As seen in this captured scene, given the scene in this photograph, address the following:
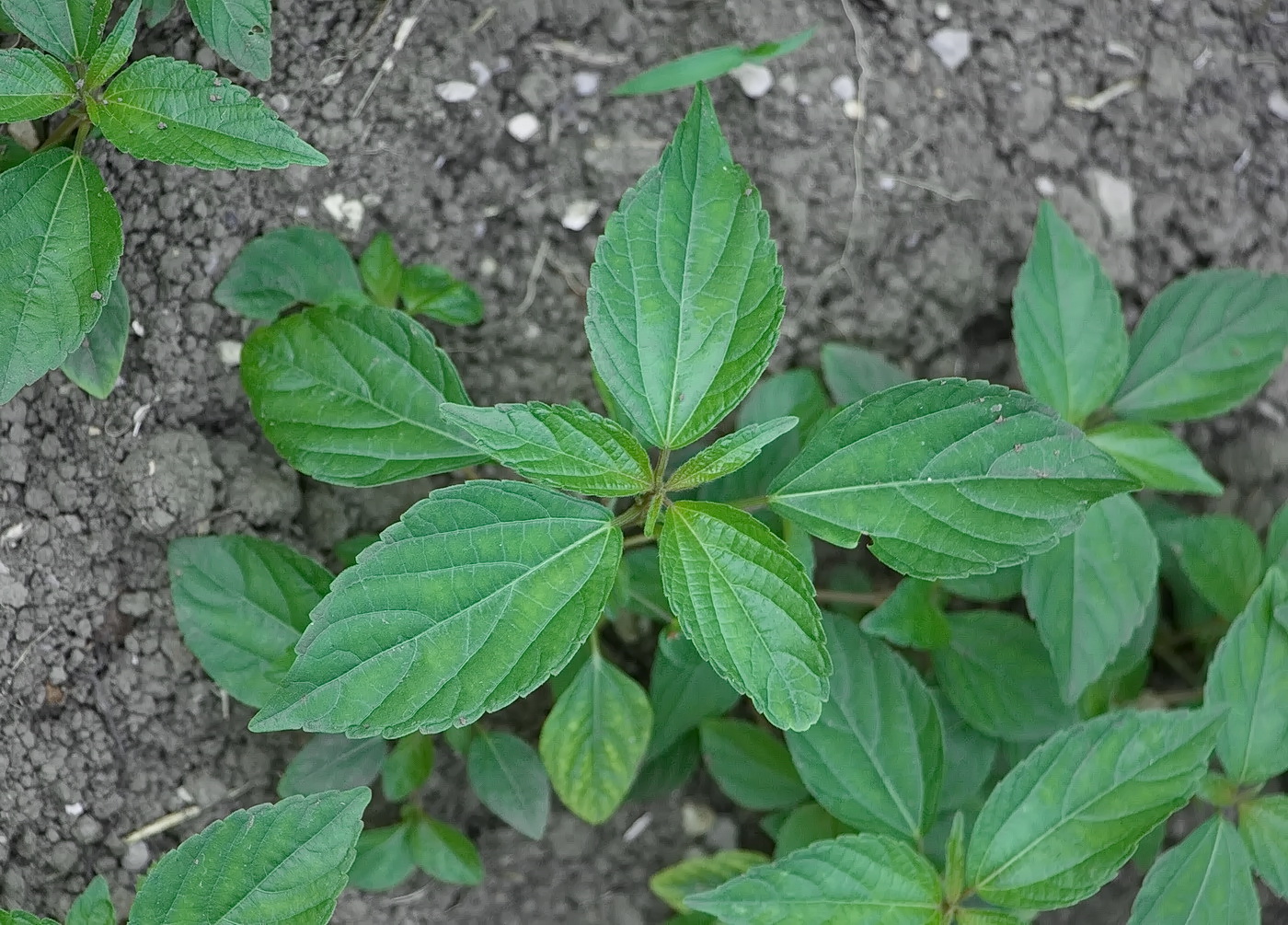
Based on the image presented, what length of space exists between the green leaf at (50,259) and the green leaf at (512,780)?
3.49ft

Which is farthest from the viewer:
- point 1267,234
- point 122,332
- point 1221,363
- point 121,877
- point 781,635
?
point 1267,234

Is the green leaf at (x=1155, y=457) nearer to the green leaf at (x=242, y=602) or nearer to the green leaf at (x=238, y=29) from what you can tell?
the green leaf at (x=242, y=602)

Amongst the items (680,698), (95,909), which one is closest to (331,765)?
(95,909)

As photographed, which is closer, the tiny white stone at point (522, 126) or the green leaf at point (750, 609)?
the green leaf at point (750, 609)

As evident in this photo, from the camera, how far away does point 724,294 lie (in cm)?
164

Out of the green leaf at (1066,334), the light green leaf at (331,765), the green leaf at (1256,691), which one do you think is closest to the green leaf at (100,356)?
the light green leaf at (331,765)

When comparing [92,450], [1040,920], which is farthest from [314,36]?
[1040,920]

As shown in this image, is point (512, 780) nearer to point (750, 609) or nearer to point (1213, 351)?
point (750, 609)

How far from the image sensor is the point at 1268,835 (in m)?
2.00

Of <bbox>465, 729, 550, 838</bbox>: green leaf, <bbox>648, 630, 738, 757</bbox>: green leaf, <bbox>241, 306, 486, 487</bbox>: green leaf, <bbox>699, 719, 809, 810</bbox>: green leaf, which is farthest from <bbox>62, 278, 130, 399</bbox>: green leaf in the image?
<bbox>699, 719, 809, 810</bbox>: green leaf

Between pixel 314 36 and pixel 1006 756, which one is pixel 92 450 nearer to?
pixel 314 36

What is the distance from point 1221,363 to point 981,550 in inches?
40.1

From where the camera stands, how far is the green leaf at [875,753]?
1.96m

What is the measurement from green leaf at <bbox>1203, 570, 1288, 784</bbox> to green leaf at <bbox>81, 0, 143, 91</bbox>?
2.20 meters
